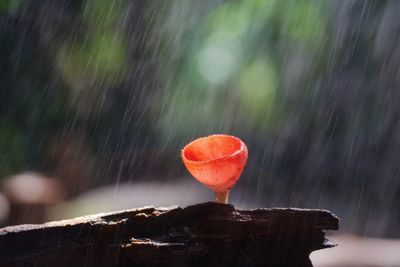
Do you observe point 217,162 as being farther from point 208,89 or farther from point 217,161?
point 208,89

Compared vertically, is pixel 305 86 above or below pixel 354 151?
above

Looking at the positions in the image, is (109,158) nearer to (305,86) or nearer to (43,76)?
(43,76)

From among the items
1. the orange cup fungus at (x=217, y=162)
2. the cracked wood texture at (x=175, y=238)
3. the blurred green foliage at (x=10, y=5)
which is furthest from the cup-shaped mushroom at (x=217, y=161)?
the blurred green foliage at (x=10, y=5)

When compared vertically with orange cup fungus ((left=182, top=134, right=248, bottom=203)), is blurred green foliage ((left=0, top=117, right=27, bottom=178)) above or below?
below

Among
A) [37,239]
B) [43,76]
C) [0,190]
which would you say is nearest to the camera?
[37,239]

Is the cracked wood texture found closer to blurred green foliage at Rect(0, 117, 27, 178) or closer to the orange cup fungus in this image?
the orange cup fungus

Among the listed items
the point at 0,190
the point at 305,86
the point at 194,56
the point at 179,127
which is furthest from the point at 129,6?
the point at 0,190

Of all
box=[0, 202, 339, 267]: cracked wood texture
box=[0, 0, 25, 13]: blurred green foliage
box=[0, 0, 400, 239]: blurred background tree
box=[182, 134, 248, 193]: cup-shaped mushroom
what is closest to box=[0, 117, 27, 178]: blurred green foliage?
box=[0, 0, 400, 239]: blurred background tree
